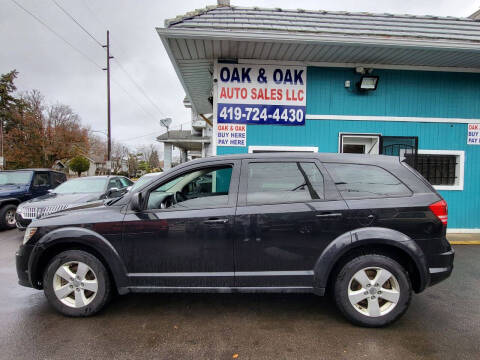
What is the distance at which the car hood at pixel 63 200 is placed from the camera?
5.85m

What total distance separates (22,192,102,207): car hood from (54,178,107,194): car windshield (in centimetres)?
34

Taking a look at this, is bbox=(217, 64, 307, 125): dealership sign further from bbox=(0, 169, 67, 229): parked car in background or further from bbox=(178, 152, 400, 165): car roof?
bbox=(0, 169, 67, 229): parked car in background

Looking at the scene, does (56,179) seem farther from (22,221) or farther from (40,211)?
(40,211)

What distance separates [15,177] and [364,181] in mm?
9859

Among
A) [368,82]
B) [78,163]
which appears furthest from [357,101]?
[78,163]

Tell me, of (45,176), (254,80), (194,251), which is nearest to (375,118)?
(254,80)

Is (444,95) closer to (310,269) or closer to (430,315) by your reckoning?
(430,315)

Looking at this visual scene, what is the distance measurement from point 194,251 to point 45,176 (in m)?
8.32

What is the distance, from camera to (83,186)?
7012 millimetres

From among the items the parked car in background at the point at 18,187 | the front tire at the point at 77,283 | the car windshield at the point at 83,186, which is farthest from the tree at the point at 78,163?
the front tire at the point at 77,283

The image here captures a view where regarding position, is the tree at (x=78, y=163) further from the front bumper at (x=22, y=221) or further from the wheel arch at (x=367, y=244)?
the wheel arch at (x=367, y=244)

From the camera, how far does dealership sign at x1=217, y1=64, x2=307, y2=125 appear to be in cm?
589

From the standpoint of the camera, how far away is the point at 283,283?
8.81 ft

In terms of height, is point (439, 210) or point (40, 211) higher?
point (439, 210)
